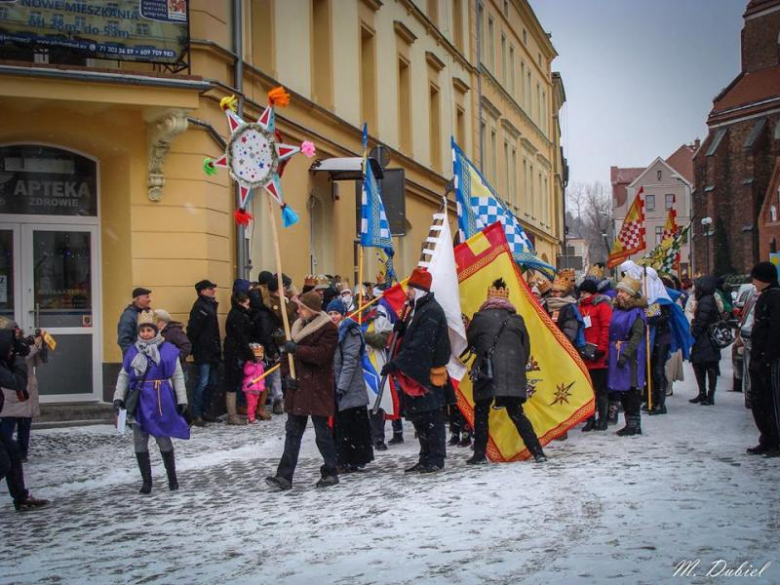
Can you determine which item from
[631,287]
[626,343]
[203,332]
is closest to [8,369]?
[203,332]

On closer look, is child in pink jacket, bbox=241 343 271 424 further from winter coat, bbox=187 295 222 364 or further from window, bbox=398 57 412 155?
window, bbox=398 57 412 155

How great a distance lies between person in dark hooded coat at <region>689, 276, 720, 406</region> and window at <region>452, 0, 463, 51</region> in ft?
60.0

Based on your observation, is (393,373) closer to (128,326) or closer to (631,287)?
(631,287)

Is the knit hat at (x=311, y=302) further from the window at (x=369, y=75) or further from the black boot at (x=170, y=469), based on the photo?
the window at (x=369, y=75)

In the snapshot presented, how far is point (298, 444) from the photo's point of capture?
9.23 m

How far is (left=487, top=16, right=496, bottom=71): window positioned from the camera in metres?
37.9

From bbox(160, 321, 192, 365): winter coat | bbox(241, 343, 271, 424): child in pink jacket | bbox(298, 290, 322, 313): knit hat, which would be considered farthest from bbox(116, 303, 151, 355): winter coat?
bbox(298, 290, 322, 313): knit hat

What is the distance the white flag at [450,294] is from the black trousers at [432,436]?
0.64 meters

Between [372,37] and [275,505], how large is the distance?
16.9m

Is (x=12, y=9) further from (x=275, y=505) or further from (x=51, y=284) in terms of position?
(x=275, y=505)

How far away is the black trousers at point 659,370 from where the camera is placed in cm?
1441

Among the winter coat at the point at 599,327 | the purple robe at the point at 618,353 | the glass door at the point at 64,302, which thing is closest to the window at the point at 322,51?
the glass door at the point at 64,302

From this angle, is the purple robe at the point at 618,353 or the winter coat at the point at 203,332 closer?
the purple robe at the point at 618,353

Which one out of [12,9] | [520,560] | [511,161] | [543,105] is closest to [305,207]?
[12,9]
